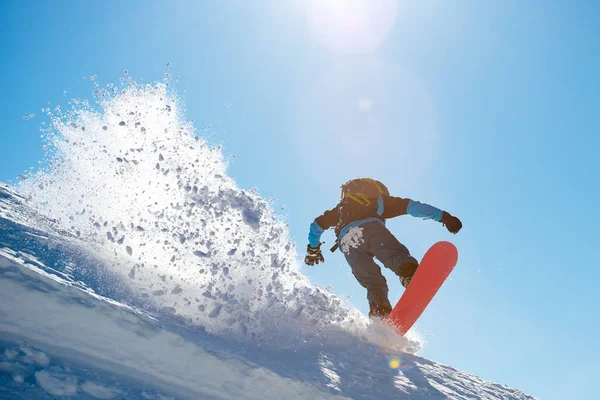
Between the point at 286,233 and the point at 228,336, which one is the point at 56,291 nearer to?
the point at 228,336

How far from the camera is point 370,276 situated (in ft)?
19.0

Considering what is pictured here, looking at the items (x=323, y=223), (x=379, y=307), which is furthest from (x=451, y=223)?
(x=323, y=223)

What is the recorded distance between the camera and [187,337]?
242 cm

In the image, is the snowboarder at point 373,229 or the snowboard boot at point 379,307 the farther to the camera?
the snowboarder at point 373,229

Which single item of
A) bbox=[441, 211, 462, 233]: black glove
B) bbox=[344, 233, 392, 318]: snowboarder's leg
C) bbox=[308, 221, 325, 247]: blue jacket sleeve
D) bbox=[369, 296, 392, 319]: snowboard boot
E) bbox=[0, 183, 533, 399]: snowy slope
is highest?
bbox=[441, 211, 462, 233]: black glove

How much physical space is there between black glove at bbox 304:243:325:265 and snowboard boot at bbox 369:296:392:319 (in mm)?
1422

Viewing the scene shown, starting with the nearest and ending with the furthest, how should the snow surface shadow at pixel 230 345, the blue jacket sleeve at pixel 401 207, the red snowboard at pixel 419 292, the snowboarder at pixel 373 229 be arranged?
the snow surface shadow at pixel 230 345 → the red snowboard at pixel 419 292 → the snowboarder at pixel 373 229 → the blue jacket sleeve at pixel 401 207

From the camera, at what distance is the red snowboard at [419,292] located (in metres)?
4.91

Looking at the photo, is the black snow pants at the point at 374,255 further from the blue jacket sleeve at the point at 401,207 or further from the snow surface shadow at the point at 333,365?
the snow surface shadow at the point at 333,365

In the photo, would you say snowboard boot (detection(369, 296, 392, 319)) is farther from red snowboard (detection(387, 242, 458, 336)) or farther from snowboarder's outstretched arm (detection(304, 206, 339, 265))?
snowboarder's outstretched arm (detection(304, 206, 339, 265))

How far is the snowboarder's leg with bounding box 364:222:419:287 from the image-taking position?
5.08 m

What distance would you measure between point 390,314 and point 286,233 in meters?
1.78

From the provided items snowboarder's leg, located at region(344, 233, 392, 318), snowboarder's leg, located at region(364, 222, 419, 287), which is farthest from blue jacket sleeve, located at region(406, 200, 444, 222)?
snowboarder's leg, located at region(344, 233, 392, 318)

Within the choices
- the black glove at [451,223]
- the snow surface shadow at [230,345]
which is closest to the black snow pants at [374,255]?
the black glove at [451,223]
